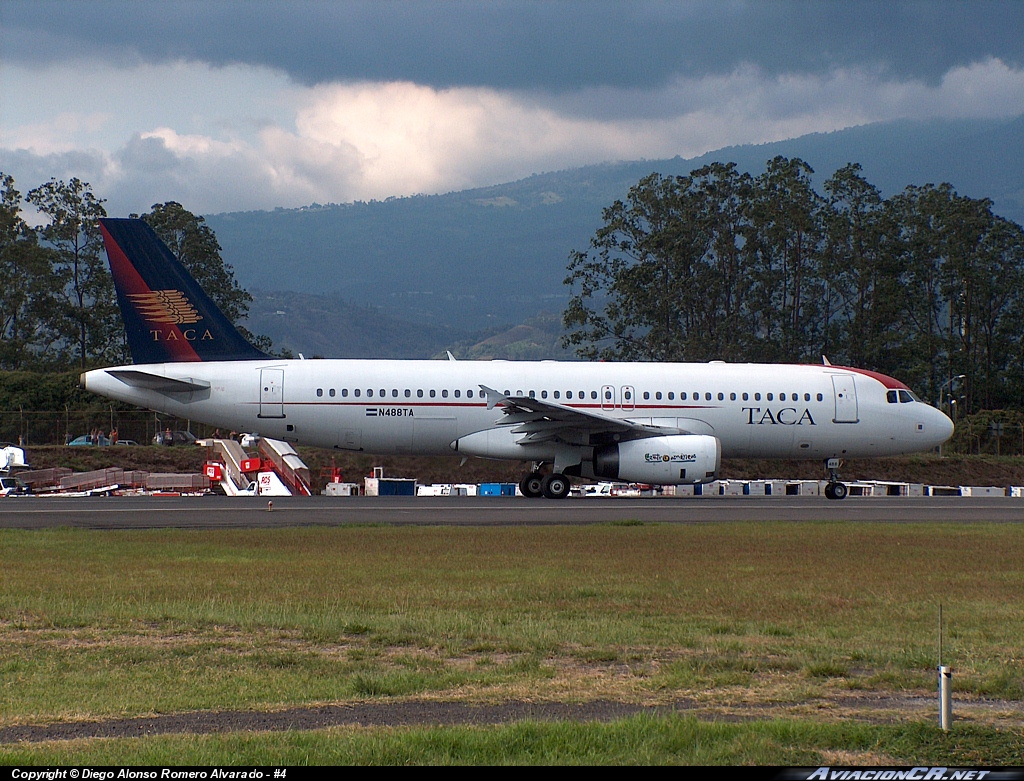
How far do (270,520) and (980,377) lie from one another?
226 ft

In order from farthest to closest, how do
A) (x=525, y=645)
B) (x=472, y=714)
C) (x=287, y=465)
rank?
(x=287, y=465) < (x=525, y=645) < (x=472, y=714)

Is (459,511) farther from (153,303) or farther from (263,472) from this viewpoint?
(263,472)

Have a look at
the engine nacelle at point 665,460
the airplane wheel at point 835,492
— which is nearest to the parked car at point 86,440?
the engine nacelle at point 665,460

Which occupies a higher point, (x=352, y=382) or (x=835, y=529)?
(x=352, y=382)

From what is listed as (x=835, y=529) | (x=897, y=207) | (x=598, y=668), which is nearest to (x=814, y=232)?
(x=897, y=207)

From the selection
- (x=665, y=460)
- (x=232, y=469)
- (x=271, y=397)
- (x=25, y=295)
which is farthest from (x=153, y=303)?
(x=25, y=295)

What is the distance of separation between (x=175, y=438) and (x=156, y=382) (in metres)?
25.0

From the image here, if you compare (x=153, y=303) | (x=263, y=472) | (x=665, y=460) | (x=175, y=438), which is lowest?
(x=263, y=472)

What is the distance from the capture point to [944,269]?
8338cm

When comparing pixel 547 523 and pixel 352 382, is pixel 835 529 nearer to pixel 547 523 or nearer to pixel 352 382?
pixel 547 523

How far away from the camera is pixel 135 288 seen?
31.1m

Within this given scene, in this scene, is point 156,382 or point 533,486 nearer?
point 156,382

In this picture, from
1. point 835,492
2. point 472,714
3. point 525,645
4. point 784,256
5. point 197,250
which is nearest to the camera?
point 472,714

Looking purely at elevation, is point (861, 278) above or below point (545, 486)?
above
